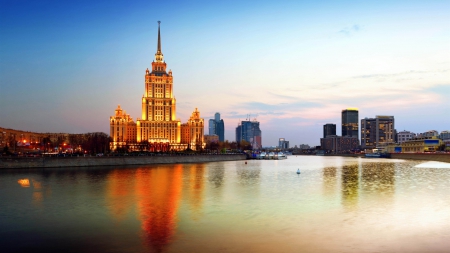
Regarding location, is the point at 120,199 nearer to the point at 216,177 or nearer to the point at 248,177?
the point at 216,177

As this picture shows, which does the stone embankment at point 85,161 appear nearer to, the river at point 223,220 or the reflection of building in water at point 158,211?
the river at point 223,220

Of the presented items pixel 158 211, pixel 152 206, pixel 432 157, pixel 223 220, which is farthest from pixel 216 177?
pixel 432 157

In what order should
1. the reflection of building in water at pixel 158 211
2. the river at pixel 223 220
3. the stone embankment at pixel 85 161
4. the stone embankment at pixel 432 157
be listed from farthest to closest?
the stone embankment at pixel 432 157
the stone embankment at pixel 85 161
the reflection of building in water at pixel 158 211
the river at pixel 223 220

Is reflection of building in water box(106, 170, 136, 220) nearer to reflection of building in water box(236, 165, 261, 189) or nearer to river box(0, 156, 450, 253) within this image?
river box(0, 156, 450, 253)

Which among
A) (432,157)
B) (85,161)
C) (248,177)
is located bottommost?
(248,177)

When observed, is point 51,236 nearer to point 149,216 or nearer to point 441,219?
point 149,216

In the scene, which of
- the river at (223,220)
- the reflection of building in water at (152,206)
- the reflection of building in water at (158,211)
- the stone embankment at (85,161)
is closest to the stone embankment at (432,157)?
the stone embankment at (85,161)

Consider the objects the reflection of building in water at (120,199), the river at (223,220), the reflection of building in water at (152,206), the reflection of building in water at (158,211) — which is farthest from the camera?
the reflection of building in water at (120,199)

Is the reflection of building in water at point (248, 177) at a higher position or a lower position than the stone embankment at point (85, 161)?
lower

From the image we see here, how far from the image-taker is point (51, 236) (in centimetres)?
2348

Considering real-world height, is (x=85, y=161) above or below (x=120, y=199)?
above

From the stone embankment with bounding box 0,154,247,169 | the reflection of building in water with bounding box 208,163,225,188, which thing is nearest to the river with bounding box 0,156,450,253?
the reflection of building in water with bounding box 208,163,225,188

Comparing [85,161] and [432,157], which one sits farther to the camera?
[432,157]

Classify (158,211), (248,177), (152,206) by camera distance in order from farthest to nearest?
(248,177), (152,206), (158,211)
